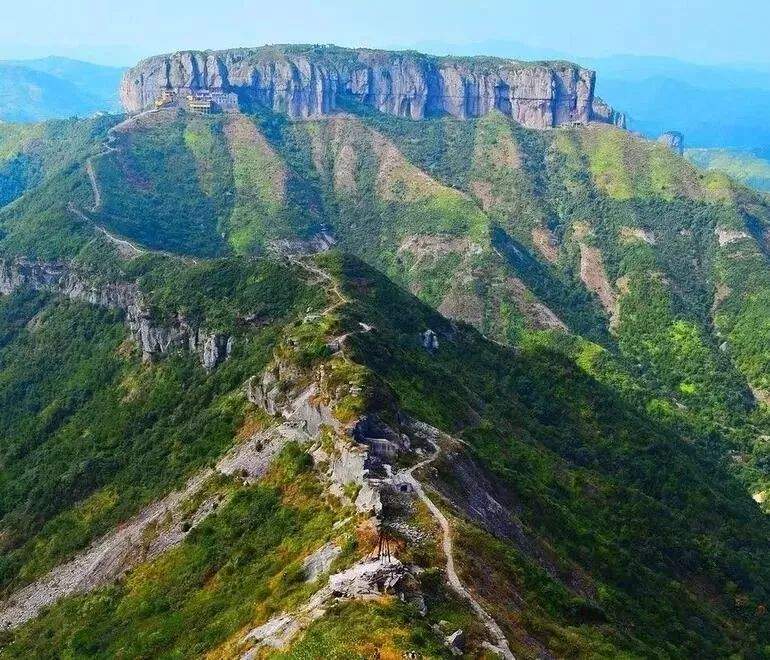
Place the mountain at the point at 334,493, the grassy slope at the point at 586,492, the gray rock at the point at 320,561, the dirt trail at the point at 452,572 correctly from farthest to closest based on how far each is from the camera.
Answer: the grassy slope at the point at 586,492
the gray rock at the point at 320,561
the mountain at the point at 334,493
the dirt trail at the point at 452,572

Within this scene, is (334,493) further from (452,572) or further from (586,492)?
(586,492)

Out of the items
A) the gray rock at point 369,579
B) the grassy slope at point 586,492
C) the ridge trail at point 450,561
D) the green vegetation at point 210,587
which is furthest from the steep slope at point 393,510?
the ridge trail at point 450,561

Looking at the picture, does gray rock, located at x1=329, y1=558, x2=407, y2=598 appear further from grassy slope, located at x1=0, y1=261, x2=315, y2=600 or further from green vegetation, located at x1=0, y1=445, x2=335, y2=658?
grassy slope, located at x1=0, y1=261, x2=315, y2=600

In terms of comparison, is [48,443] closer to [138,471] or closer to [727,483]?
[138,471]

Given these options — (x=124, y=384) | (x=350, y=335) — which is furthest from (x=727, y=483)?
(x=124, y=384)

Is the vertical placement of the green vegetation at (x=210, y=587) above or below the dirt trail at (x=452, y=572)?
below

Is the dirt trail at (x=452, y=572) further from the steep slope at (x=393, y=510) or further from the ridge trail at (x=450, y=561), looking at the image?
the steep slope at (x=393, y=510)

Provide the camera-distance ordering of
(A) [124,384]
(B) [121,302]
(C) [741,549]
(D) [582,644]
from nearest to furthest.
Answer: (D) [582,644] < (C) [741,549] < (A) [124,384] < (B) [121,302]

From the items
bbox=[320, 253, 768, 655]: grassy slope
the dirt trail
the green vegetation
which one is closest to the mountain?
the dirt trail
